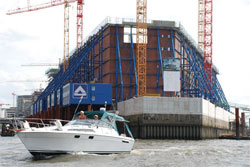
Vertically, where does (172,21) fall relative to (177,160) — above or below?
above

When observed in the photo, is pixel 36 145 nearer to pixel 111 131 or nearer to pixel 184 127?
pixel 111 131

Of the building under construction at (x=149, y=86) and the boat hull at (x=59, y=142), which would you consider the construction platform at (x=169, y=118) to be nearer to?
the building under construction at (x=149, y=86)

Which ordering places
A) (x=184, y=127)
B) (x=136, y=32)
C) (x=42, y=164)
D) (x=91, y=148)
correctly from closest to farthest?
(x=42, y=164) → (x=91, y=148) → (x=184, y=127) → (x=136, y=32)

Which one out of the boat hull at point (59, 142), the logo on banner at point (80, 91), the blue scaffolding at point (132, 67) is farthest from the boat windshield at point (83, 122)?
the blue scaffolding at point (132, 67)

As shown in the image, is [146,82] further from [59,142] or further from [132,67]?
[59,142]

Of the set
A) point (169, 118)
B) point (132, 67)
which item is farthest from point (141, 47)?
point (169, 118)

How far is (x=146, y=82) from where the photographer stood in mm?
79688

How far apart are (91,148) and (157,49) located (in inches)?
2139

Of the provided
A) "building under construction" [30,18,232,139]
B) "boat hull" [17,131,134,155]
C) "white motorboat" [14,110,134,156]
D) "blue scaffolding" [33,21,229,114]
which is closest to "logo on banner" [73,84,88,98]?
"building under construction" [30,18,232,139]

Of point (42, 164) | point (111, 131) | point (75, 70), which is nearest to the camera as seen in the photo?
point (42, 164)

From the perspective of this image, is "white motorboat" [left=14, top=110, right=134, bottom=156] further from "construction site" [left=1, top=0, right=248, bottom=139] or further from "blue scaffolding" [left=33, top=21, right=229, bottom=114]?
"blue scaffolding" [left=33, top=21, right=229, bottom=114]

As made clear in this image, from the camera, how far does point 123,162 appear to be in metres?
26.8

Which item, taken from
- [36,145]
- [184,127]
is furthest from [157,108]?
[36,145]

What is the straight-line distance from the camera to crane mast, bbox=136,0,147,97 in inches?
3034
